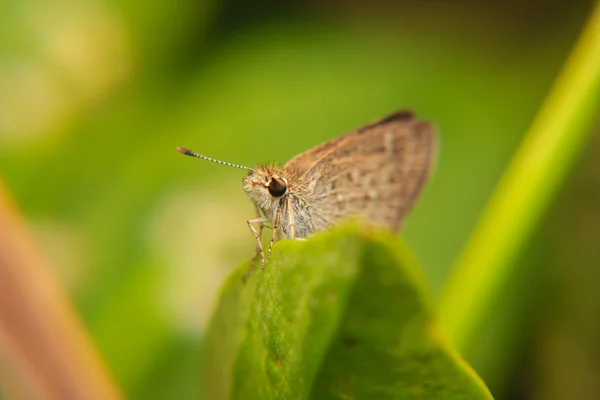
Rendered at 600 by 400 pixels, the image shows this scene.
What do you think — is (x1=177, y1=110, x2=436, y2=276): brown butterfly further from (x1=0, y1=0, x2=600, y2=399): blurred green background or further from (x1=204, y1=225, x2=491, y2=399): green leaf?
(x1=204, y1=225, x2=491, y2=399): green leaf

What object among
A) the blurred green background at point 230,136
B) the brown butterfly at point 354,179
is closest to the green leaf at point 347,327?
the brown butterfly at point 354,179

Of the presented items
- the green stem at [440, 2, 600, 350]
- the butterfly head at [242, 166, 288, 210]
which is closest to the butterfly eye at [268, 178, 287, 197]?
the butterfly head at [242, 166, 288, 210]

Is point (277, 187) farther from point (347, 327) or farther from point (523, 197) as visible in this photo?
point (347, 327)

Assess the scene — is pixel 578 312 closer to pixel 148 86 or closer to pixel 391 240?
pixel 391 240

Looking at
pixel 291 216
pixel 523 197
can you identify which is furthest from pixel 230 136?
pixel 523 197

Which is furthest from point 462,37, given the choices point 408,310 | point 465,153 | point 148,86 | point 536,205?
point 408,310

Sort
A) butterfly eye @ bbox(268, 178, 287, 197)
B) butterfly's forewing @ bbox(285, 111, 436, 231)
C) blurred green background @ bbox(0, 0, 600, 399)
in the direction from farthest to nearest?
blurred green background @ bbox(0, 0, 600, 399) < butterfly's forewing @ bbox(285, 111, 436, 231) < butterfly eye @ bbox(268, 178, 287, 197)
